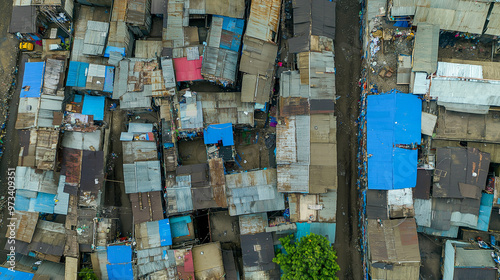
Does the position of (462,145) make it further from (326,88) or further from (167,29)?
(167,29)

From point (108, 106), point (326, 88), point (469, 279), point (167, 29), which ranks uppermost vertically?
point (167, 29)

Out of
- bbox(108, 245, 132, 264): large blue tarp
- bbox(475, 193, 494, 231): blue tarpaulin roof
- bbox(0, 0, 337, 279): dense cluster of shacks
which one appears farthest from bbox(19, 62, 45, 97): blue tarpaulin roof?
bbox(475, 193, 494, 231): blue tarpaulin roof

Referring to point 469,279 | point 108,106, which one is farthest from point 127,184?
point 469,279

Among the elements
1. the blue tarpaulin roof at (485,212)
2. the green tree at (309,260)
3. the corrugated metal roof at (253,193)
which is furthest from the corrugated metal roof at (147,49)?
the blue tarpaulin roof at (485,212)

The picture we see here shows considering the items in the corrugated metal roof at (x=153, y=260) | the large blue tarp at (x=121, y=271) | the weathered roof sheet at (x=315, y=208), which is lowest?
the large blue tarp at (x=121, y=271)

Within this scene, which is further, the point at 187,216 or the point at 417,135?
the point at 187,216

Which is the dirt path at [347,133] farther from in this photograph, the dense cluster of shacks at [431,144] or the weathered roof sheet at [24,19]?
the weathered roof sheet at [24,19]
